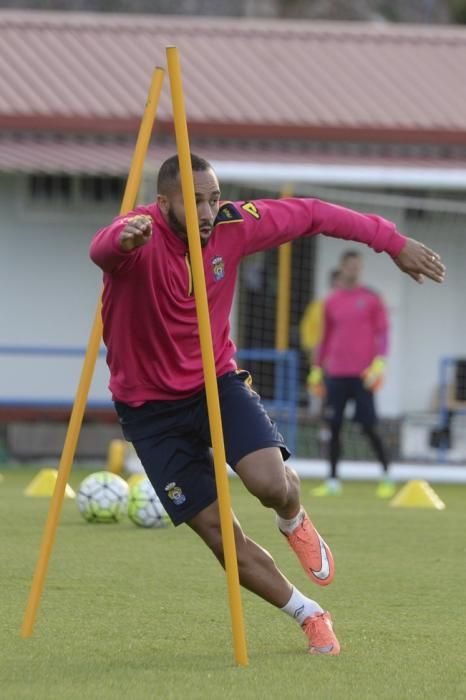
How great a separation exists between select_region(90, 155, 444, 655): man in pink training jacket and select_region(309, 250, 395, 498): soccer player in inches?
365

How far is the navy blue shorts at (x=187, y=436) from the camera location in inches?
275

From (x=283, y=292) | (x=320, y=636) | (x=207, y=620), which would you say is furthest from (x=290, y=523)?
(x=283, y=292)

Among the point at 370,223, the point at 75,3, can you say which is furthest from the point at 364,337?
the point at 75,3

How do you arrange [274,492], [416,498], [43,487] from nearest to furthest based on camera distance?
[274,492] → [416,498] → [43,487]

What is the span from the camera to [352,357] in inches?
651

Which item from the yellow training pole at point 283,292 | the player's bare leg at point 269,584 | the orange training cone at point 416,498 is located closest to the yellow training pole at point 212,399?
the player's bare leg at point 269,584

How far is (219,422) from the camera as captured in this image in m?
6.60

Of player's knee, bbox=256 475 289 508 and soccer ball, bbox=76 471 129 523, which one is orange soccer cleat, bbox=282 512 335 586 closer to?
player's knee, bbox=256 475 289 508

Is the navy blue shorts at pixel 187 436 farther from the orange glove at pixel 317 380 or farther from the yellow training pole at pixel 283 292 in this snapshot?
the yellow training pole at pixel 283 292

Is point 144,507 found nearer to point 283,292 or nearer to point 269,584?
point 269,584

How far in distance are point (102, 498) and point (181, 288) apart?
608cm

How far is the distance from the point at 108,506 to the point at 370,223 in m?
6.13

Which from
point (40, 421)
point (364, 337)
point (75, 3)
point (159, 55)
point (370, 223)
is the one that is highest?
point (75, 3)

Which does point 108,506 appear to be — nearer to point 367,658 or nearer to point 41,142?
point 367,658
